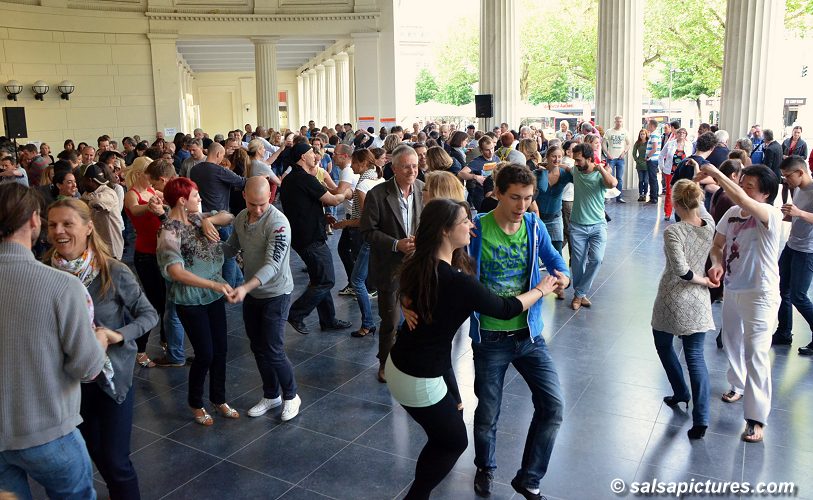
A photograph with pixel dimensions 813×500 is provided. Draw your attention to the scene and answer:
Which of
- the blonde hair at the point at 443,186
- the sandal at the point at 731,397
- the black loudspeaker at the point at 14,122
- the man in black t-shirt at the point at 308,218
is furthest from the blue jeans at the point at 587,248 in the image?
the black loudspeaker at the point at 14,122

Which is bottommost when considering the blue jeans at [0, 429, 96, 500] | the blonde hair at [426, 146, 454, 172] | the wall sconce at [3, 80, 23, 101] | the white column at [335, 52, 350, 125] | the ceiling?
the blue jeans at [0, 429, 96, 500]

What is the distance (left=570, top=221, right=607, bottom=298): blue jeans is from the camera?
24.8 ft

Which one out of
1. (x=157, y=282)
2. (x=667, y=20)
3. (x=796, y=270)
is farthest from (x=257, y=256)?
(x=667, y=20)

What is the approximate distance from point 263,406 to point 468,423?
154 cm

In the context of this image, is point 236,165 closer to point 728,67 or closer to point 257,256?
point 257,256

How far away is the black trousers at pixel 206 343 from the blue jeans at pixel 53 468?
1971mm

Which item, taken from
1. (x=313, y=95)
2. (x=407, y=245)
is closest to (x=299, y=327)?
(x=407, y=245)

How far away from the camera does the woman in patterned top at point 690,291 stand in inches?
173

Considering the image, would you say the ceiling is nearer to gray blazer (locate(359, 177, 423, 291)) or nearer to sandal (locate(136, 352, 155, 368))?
sandal (locate(136, 352, 155, 368))

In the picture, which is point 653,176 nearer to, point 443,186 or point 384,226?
point 384,226

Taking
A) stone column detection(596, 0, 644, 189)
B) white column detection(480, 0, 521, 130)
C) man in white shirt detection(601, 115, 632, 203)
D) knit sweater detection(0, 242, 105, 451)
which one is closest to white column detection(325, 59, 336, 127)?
white column detection(480, 0, 521, 130)

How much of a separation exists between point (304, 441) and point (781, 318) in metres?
4.50

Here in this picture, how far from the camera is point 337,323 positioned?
23.0 feet

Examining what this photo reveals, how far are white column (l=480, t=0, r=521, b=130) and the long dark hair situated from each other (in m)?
14.9
